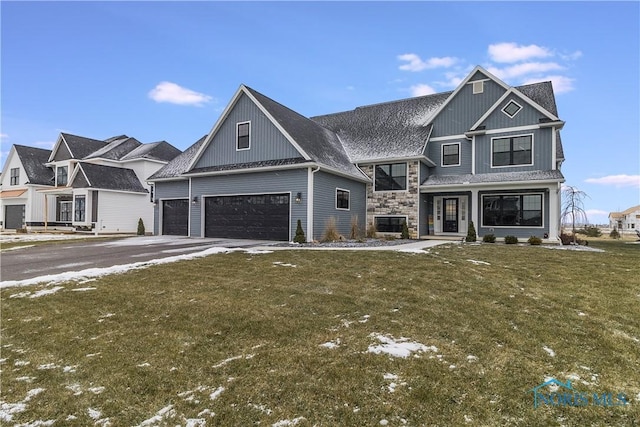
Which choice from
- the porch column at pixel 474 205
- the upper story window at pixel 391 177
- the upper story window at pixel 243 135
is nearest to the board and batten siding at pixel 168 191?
the upper story window at pixel 243 135

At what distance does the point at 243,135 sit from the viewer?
1752 cm

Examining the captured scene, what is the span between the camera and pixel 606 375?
132 inches

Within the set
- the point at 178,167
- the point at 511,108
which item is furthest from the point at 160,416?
the point at 178,167

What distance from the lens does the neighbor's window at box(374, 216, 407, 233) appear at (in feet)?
61.0

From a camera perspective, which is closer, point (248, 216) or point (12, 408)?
point (12, 408)

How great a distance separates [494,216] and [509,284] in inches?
462

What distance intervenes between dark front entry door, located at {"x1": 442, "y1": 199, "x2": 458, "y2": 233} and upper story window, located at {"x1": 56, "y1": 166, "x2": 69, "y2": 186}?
104ft

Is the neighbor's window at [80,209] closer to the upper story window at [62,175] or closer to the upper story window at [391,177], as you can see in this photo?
the upper story window at [62,175]

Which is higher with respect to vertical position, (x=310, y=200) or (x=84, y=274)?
(x=310, y=200)

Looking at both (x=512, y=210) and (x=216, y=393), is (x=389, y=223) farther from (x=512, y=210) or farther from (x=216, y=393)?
(x=216, y=393)

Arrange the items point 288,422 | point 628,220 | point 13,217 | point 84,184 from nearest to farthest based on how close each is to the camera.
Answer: point 288,422, point 84,184, point 13,217, point 628,220

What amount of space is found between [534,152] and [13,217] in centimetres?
4240

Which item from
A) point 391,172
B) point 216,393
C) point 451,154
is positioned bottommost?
point 216,393

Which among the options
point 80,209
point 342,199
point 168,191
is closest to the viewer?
point 342,199
